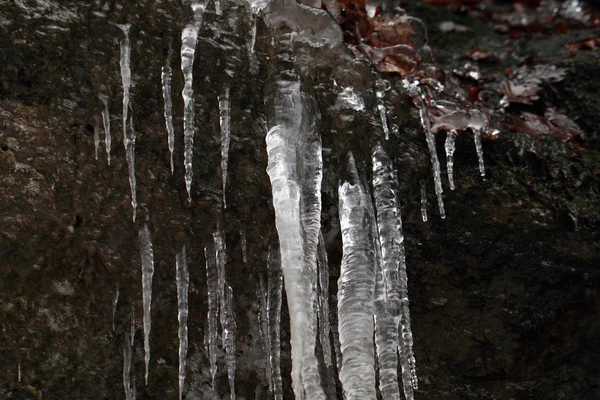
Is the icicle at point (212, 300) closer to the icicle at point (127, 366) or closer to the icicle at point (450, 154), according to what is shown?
the icicle at point (127, 366)

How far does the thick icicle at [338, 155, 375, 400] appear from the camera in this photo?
144cm

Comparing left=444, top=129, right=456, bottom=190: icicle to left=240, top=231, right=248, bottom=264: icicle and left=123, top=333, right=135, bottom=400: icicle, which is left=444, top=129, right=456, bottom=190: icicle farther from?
left=123, top=333, right=135, bottom=400: icicle

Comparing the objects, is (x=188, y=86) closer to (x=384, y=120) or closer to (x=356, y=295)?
(x=384, y=120)

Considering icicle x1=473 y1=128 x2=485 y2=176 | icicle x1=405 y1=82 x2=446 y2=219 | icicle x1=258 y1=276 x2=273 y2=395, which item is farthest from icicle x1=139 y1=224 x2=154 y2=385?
icicle x1=473 y1=128 x2=485 y2=176

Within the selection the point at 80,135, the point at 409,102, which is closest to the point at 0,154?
the point at 80,135

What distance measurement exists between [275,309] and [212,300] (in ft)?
0.72

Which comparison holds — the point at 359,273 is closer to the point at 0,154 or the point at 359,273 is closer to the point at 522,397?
the point at 522,397

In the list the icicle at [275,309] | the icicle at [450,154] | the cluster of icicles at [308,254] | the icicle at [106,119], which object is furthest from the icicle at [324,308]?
the icicle at [106,119]

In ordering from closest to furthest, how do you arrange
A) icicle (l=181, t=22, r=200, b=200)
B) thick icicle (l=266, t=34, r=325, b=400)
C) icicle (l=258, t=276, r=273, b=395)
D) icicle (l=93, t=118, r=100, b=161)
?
thick icicle (l=266, t=34, r=325, b=400) → icicle (l=181, t=22, r=200, b=200) → icicle (l=93, t=118, r=100, b=161) → icicle (l=258, t=276, r=273, b=395)

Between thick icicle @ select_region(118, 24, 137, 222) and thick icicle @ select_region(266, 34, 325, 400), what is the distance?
41cm

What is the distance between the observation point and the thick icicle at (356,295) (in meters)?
1.44

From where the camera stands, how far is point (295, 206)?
4.72ft

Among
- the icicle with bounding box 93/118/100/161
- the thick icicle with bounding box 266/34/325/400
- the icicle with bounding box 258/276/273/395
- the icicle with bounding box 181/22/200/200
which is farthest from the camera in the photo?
the icicle with bounding box 258/276/273/395

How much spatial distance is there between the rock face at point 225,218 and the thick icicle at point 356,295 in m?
0.11
